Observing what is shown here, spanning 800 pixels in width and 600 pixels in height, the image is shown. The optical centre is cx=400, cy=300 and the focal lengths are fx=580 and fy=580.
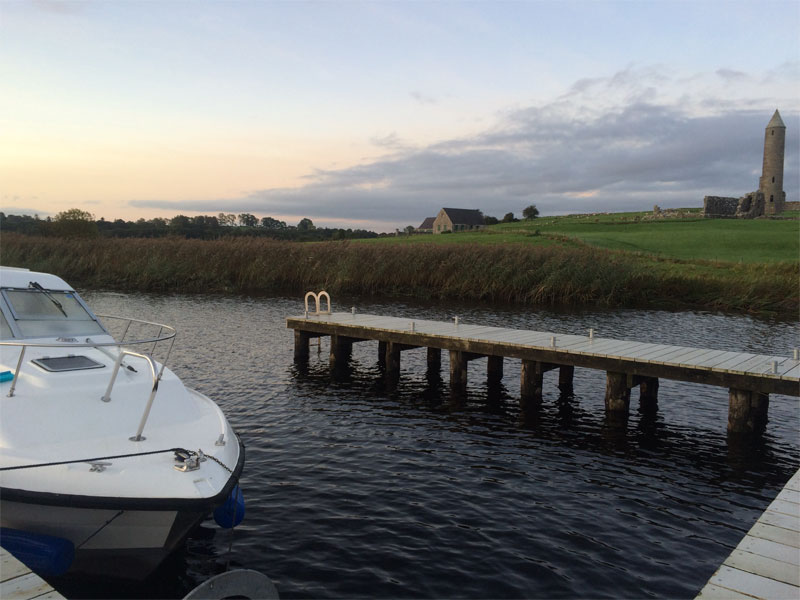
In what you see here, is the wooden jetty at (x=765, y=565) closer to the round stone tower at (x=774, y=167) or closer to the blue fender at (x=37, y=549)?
the blue fender at (x=37, y=549)

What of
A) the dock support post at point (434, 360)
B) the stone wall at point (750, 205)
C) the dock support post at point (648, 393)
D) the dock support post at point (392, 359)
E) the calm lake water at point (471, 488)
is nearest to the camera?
the calm lake water at point (471, 488)

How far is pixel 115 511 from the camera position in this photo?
5602mm

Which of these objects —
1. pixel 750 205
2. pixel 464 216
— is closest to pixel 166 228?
pixel 464 216

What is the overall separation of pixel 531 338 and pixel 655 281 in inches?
784

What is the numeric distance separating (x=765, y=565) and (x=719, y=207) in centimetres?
7990

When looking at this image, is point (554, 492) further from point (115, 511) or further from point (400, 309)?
point (400, 309)

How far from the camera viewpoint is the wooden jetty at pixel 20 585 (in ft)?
14.2

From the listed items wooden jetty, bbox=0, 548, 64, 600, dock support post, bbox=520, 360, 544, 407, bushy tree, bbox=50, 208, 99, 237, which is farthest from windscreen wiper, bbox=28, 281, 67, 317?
bushy tree, bbox=50, 208, 99, 237

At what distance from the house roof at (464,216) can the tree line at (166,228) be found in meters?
16.7

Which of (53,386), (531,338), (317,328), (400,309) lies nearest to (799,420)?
(531,338)

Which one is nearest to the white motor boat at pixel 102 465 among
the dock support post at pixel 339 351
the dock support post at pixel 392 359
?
the dock support post at pixel 392 359

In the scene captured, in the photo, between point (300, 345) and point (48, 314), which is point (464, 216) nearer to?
point (300, 345)

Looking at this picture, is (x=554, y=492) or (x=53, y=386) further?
(x=554, y=492)

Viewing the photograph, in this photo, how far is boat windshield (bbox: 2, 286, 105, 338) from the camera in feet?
28.1
